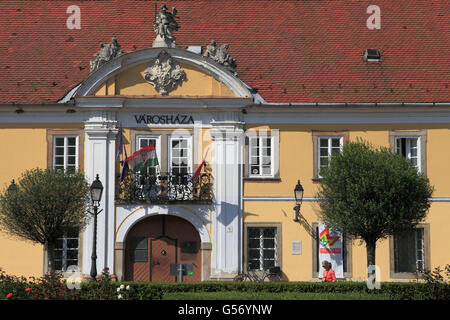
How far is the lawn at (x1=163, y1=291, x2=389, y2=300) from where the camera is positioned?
989 inches

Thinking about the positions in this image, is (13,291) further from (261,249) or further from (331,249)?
(331,249)

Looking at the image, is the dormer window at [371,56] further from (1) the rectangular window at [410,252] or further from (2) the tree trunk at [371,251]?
(2) the tree trunk at [371,251]

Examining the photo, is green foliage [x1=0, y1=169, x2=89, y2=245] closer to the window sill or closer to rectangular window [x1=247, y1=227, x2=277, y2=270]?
rectangular window [x1=247, y1=227, x2=277, y2=270]

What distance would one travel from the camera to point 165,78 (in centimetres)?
3338

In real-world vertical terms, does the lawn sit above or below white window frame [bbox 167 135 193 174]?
below

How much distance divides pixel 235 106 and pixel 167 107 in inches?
97.2

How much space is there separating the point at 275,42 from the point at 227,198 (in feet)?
23.1

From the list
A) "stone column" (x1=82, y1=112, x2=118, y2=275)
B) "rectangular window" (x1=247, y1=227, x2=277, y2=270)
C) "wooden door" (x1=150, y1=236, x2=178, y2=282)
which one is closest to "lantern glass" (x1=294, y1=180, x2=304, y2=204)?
"rectangular window" (x1=247, y1=227, x2=277, y2=270)

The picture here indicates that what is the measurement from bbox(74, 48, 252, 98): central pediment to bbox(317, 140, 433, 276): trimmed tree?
5.34 m

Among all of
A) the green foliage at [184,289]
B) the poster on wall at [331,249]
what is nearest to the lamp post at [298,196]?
the poster on wall at [331,249]

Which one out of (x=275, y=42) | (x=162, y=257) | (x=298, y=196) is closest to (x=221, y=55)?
(x=275, y=42)

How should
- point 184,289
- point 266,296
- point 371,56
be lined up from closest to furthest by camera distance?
point 266,296 < point 184,289 < point 371,56

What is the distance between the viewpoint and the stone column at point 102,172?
1294 inches
